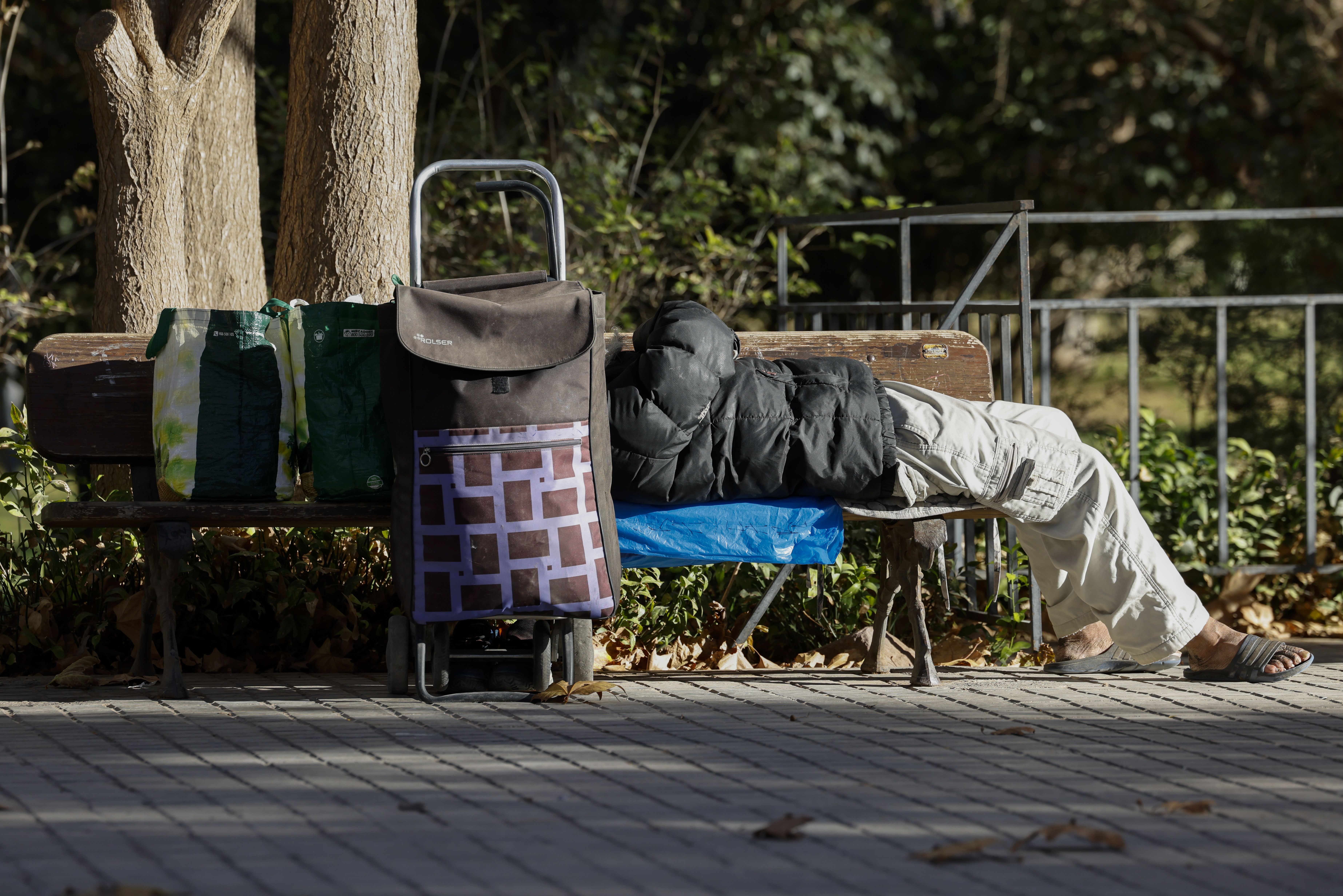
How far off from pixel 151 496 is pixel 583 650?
1.38 m

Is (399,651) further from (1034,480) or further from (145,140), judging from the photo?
(145,140)

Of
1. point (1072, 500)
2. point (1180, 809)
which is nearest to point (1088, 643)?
point (1072, 500)

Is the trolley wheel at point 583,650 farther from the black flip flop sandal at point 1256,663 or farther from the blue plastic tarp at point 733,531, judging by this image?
the black flip flop sandal at point 1256,663

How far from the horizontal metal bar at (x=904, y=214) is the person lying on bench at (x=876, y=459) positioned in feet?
2.81

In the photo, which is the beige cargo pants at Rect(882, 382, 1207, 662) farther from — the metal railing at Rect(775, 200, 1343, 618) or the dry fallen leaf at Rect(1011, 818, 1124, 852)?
the dry fallen leaf at Rect(1011, 818, 1124, 852)

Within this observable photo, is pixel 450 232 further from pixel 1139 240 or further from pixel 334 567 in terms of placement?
pixel 1139 240

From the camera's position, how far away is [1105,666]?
15.3 feet

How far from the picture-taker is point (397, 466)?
3.98 m

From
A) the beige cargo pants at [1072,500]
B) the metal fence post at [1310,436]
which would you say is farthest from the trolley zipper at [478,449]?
the metal fence post at [1310,436]

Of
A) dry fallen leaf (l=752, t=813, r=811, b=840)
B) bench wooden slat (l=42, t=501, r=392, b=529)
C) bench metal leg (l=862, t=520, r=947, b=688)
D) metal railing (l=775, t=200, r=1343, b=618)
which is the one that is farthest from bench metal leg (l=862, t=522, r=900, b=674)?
dry fallen leaf (l=752, t=813, r=811, b=840)

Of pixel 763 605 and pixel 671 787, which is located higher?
pixel 763 605

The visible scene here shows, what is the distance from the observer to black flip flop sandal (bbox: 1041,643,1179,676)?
4.68 meters

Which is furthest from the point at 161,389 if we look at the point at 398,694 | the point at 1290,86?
the point at 1290,86

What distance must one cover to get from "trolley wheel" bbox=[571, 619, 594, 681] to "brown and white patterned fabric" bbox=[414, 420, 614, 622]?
0.80 feet
